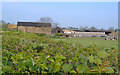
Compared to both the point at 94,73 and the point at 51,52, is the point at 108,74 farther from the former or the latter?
the point at 51,52

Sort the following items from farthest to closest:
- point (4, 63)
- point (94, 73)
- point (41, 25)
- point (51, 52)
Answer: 1. point (41, 25)
2. point (51, 52)
3. point (4, 63)
4. point (94, 73)

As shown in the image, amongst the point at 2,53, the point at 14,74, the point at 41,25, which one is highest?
the point at 41,25

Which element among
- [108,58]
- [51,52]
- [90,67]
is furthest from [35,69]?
[108,58]

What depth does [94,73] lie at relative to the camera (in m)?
1.04

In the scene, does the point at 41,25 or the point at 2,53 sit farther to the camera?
the point at 41,25

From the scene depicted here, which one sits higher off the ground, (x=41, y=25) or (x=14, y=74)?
(x=41, y=25)

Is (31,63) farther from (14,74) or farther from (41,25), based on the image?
(41,25)

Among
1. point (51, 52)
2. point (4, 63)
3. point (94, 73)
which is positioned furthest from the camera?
point (51, 52)

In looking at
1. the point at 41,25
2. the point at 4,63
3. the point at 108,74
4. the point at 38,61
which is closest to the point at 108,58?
the point at 108,74

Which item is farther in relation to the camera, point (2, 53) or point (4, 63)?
point (2, 53)

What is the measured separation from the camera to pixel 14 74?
107 centimetres

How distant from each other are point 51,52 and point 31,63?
283 mm

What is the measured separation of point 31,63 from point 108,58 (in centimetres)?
70

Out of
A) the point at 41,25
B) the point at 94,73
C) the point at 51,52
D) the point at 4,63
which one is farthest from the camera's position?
the point at 41,25
